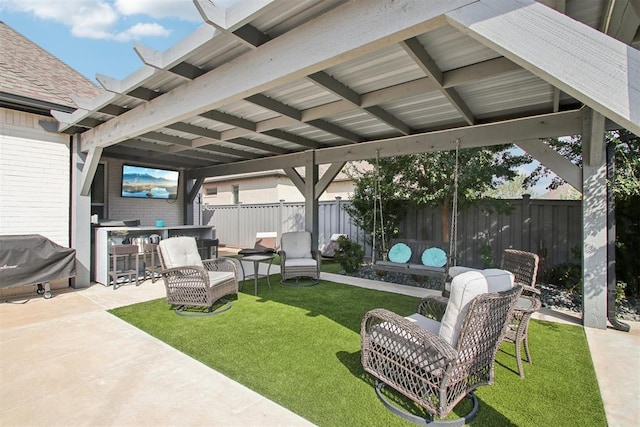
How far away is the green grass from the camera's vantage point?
2342mm

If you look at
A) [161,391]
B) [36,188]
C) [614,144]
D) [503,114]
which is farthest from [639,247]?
[36,188]

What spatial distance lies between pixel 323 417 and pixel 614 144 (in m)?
4.88

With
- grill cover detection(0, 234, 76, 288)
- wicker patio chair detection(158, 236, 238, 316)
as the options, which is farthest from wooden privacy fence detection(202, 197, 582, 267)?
grill cover detection(0, 234, 76, 288)

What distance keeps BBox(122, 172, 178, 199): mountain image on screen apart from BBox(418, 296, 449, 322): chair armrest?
318 inches

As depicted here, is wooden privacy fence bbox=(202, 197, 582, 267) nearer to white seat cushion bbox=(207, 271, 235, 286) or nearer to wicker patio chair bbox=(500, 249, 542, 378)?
wicker patio chair bbox=(500, 249, 542, 378)

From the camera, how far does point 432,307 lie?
3377mm

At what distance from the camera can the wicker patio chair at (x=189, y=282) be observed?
445 centimetres

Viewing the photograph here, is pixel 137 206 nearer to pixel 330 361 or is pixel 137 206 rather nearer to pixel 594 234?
pixel 330 361

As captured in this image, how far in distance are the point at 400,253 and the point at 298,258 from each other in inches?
84.5

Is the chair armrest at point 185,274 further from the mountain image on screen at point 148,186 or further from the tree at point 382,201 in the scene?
the mountain image on screen at point 148,186

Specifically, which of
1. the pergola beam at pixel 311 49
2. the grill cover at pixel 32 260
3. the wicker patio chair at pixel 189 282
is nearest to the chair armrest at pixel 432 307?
the pergola beam at pixel 311 49

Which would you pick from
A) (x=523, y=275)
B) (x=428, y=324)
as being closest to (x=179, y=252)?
(x=428, y=324)

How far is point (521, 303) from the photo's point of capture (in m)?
3.71

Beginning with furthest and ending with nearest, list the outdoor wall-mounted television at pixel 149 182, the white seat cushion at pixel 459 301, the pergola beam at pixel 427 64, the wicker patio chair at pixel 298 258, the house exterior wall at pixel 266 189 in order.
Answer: the house exterior wall at pixel 266 189
the outdoor wall-mounted television at pixel 149 182
the wicker patio chair at pixel 298 258
the pergola beam at pixel 427 64
the white seat cushion at pixel 459 301
